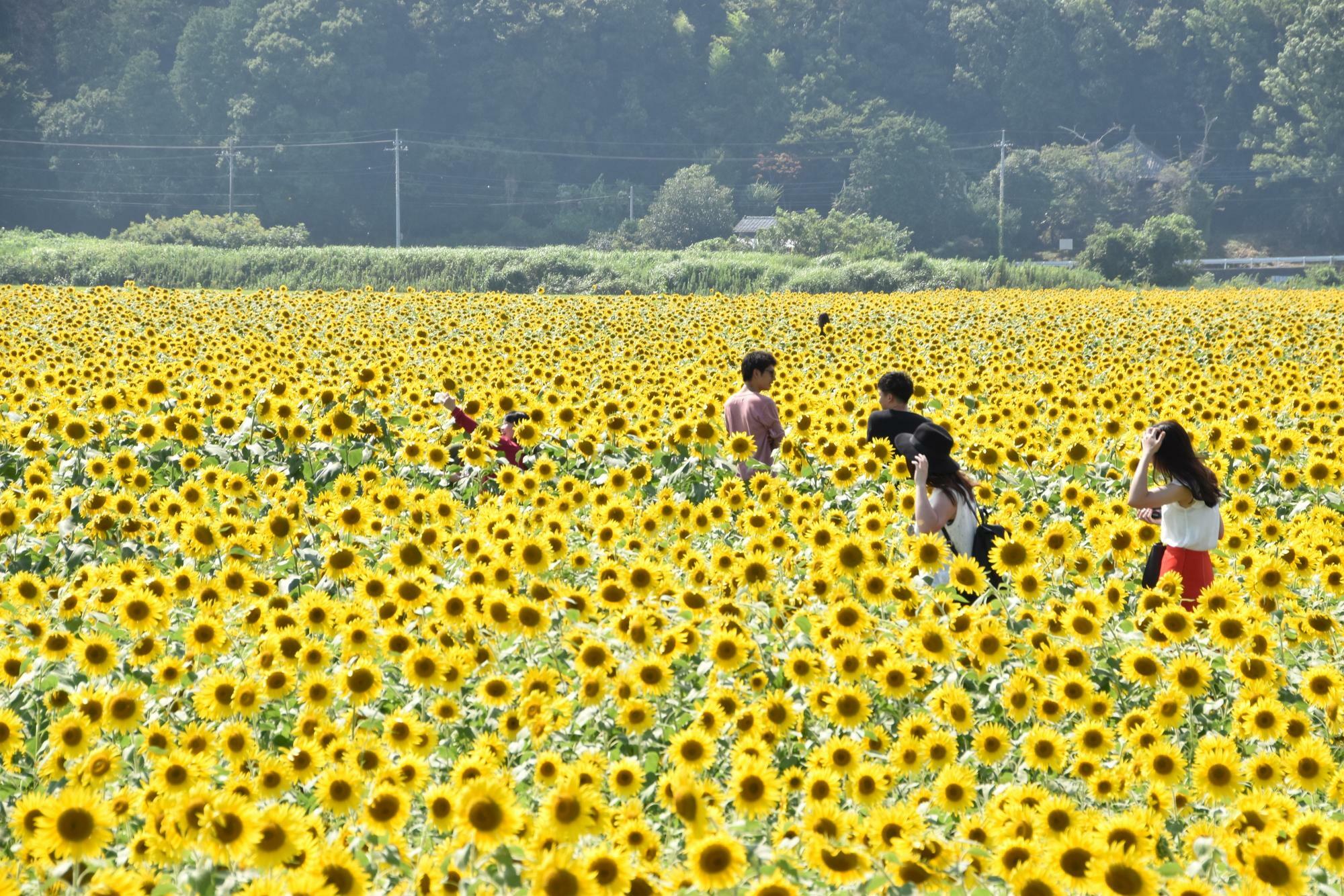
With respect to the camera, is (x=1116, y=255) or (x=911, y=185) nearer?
(x=1116, y=255)

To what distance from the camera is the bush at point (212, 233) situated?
5881 centimetres

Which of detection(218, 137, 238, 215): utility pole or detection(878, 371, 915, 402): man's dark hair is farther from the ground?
detection(218, 137, 238, 215): utility pole

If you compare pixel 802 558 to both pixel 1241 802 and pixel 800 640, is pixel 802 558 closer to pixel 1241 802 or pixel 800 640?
pixel 800 640

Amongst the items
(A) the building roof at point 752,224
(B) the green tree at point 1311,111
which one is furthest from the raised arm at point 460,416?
(B) the green tree at point 1311,111

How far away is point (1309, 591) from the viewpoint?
5777 millimetres

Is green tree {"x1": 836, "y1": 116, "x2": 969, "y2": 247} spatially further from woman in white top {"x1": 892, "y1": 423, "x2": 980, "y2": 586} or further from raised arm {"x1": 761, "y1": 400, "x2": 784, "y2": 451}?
woman in white top {"x1": 892, "y1": 423, "x2": 980, "y2": 586}

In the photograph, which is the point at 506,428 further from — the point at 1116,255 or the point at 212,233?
the point at 212,233

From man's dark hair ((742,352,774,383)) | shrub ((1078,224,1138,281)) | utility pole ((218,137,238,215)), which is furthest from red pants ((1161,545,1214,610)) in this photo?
utility pole ((218,137,238,215))

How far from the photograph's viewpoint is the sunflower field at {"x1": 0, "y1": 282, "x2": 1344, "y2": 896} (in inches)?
123

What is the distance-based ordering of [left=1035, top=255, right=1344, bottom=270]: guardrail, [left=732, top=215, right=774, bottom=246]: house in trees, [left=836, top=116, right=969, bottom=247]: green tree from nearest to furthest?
1. [left=732, top=215, right=774, bottom=246]: house in trees
2. [left=1035, top=255, right=1344, bottom=270]: guardrail
3. [left=836, top=116, right=969, bottom=247]: green tree

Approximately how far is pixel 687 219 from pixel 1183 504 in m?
63.8

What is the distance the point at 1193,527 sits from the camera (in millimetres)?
5973

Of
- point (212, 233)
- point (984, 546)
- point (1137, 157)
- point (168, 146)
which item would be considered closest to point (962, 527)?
point (984, 546)

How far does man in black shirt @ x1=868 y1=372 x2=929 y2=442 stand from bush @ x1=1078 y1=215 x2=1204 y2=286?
4429cm
